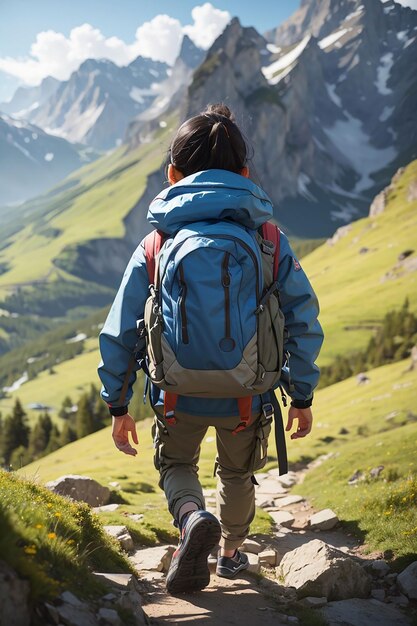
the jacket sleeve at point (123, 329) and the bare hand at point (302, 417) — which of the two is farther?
the bare hand at point (302, 417)

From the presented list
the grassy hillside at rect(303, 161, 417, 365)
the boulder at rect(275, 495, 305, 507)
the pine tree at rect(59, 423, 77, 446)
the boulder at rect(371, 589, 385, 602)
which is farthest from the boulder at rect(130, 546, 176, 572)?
the grassy hillside at rect(303, 161, 417, 365)

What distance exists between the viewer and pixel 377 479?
62.3ft

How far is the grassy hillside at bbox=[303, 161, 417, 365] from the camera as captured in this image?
124 meters

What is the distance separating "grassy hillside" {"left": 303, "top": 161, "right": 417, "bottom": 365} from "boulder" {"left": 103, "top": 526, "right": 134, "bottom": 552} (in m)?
107

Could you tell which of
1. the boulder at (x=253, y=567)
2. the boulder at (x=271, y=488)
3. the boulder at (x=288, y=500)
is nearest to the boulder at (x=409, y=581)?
the boulder at (x=253, y=567)

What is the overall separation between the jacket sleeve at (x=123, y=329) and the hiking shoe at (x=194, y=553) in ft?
5.68

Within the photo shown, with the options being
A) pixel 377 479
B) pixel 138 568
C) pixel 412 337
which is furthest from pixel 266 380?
pixel 412 337

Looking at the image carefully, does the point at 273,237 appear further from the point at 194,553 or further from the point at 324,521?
the point at 324,521

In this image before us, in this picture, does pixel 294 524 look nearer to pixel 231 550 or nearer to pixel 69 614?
pixel 231 550

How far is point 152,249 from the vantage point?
6766 mm

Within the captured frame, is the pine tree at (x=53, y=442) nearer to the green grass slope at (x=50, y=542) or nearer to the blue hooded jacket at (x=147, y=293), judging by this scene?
the green grass slope at (x=50, y=542)

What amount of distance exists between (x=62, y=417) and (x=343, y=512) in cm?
17677

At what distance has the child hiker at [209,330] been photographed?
6.06 m

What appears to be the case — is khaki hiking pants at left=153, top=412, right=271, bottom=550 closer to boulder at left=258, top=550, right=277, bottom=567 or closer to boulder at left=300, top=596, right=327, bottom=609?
boulder at left=300, top=596, right=327, bottom=609
